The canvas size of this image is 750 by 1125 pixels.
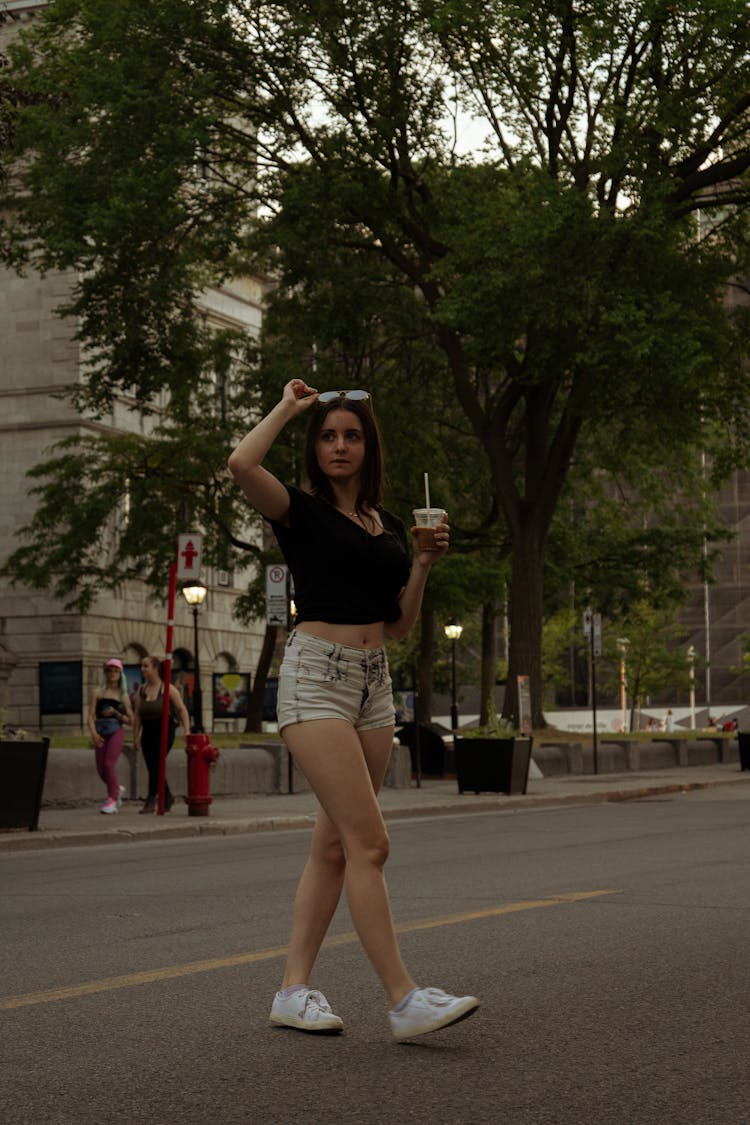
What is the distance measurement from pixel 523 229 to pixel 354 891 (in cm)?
2369

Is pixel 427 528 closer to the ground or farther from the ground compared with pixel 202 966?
farther from the ground

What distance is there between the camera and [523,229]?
2811cm

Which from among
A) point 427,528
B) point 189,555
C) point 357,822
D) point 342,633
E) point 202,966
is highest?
point 189,555

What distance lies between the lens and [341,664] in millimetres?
5438

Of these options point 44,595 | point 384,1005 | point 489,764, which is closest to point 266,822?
point 489,764

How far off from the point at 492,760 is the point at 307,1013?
782 inches

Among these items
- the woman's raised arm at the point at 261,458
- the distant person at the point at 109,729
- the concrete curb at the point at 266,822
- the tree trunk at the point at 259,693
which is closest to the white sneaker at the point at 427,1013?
the woman's raised arm at the point at 261,458

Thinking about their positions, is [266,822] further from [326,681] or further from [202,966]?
[326,681]

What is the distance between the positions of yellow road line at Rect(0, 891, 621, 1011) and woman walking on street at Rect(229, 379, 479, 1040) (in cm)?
124

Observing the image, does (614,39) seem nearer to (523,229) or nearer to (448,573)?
(523,229)

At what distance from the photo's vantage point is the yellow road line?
6648mm

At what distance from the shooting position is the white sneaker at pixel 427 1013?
522 cm

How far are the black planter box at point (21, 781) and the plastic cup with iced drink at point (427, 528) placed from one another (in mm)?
11387

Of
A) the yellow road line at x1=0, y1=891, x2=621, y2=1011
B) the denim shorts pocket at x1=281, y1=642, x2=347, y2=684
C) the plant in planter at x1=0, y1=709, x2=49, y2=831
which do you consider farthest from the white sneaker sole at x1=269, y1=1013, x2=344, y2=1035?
the plant in planter at x1=0, y1=709, x2=49, y2=831
